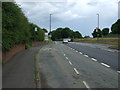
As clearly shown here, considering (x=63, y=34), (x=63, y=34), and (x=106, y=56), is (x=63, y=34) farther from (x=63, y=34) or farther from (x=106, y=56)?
(x=106, y=56)

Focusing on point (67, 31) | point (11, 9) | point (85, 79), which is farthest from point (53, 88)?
point (67, 31)

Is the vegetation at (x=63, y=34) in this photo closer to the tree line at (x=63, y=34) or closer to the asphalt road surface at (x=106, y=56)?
the tree line at (x=63, y=34)

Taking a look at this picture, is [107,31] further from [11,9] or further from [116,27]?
[11,9]

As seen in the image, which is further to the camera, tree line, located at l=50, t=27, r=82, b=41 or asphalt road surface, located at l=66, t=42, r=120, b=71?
tree line, located at l=50, t=27, r=82, b=41

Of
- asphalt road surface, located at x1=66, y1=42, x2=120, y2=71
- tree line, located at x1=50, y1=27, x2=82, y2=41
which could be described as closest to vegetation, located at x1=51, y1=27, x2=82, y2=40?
tree line, located at x1=50, y1=27, x2=82, y2=41

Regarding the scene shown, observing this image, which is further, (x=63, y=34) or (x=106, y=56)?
(x=63, y=34)

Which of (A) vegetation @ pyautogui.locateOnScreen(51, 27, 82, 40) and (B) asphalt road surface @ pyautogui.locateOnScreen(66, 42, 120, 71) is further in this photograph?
(A) vegetation @ pyautogui.locateOnScreen(51, 27, 82, 40)

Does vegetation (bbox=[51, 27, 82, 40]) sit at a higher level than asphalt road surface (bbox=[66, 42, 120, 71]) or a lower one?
higher

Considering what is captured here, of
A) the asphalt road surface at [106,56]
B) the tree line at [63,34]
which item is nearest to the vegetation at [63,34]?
the tree line at [63,34]

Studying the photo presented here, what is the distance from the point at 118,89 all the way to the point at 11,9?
1173cm

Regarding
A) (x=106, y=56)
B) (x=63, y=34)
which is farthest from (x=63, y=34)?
(x=106, y=56)

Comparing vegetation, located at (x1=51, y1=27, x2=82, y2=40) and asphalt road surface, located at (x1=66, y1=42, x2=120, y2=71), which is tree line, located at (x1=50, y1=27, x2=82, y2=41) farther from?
asphalt road surface, located at (x1=66, y1=42, x2=120, y2=71)

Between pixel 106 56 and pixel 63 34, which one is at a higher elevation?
pixel 63 34

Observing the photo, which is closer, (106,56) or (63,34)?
(106,56)
